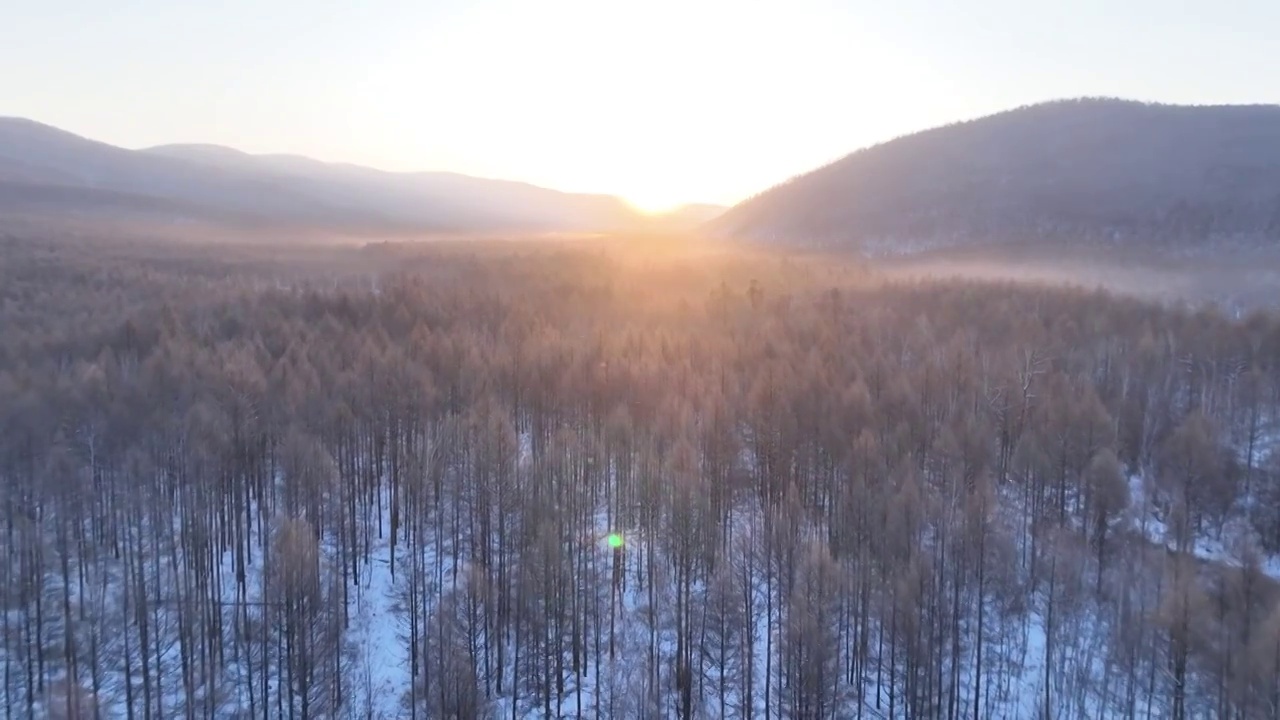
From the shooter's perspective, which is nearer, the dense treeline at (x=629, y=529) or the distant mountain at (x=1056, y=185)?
the dense treeline at (x=629, y=529)

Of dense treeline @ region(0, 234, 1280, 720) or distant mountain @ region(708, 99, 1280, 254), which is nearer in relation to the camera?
dense treeline @ region(0, 234, 1280, 720)

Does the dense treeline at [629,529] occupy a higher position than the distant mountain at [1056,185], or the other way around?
the distant mountain at [1056,185]

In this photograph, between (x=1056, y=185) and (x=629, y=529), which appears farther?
(x=1056, y=185)

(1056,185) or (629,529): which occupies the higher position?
(1056,185)
